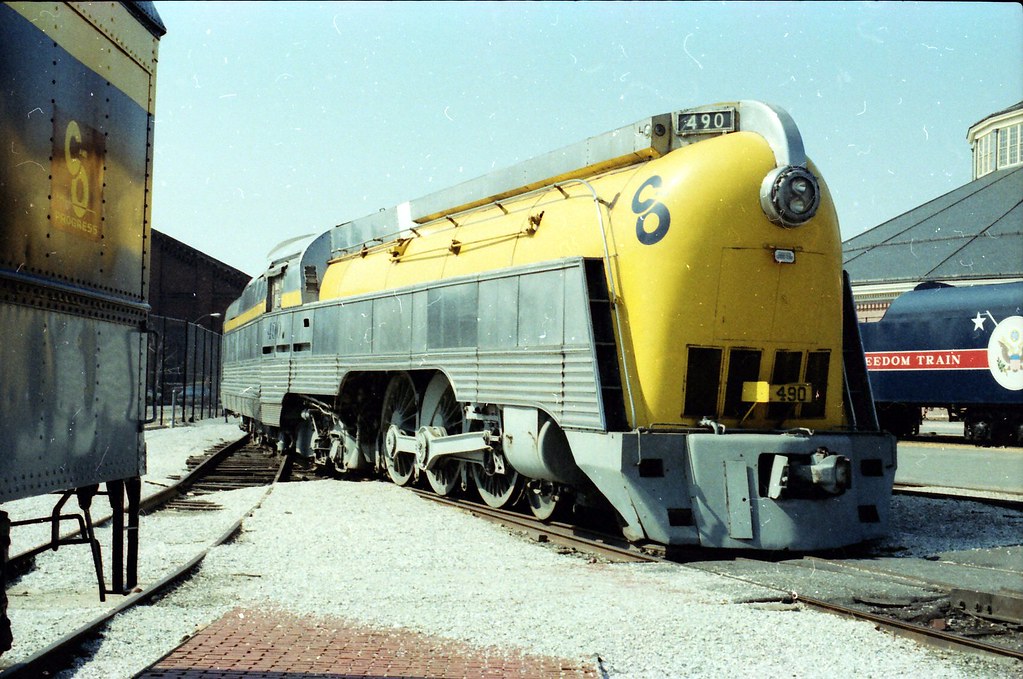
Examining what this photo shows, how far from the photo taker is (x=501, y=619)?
584cm

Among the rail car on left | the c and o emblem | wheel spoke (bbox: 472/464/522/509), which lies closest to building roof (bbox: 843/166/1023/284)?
wheel spoke (bbox: 472/464/522/509)

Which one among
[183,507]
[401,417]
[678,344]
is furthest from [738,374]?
[183,507]

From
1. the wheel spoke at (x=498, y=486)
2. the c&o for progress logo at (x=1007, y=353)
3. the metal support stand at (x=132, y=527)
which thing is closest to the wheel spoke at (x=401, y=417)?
the wheel spoke at (x=498, y=486)

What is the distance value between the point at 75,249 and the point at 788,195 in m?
5.76

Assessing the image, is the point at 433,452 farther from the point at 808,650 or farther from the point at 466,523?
the point at 808,650

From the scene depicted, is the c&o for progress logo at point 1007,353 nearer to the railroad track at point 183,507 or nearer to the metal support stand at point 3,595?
the railroad track at point 183,507

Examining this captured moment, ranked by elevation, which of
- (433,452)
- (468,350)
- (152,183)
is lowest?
(433,452)

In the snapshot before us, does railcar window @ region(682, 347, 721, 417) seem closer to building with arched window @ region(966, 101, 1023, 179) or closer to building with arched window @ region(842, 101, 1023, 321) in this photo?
building with arched window @ region(842, 101, 1023, 321)

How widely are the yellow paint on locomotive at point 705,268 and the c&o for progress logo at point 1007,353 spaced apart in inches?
527

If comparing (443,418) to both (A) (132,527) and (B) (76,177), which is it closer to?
(A) (132,527)

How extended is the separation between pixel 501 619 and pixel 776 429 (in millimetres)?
3645

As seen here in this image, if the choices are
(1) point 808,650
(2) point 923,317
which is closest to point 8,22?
(1) point 808,650

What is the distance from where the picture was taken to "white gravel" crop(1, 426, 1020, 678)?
5.07m

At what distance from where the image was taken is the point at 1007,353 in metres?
20.1
